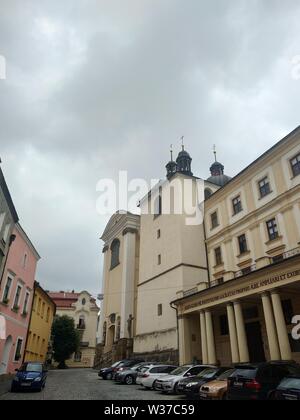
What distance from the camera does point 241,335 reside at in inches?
760

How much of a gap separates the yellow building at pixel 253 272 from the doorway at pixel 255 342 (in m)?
0.07

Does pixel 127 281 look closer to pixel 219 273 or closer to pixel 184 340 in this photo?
pixel 219 273

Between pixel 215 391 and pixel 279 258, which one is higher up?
pixel 279 258

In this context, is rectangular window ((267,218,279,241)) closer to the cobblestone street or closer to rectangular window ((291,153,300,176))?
rectangular window ((291,153,300,176))

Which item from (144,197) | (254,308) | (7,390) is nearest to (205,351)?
(254,308)

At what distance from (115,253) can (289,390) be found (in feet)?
133

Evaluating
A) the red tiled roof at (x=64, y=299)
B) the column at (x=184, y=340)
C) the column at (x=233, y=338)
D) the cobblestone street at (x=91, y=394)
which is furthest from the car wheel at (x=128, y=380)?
the red tiled roof at (x=64, y=299)

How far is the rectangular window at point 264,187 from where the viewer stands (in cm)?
2445

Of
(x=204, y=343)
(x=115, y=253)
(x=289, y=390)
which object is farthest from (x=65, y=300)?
(x=289, y=390)

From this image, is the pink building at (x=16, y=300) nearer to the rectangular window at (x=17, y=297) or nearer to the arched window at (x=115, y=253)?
the rectangular window at (x=17, y=297)

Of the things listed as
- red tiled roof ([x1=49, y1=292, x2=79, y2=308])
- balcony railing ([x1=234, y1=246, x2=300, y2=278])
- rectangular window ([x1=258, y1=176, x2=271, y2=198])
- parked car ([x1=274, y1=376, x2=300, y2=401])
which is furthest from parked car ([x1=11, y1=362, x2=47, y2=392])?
red tiled roof ([x1=49, y1=292, x2=79, y2=308])

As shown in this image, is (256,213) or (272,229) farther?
(256,213)
